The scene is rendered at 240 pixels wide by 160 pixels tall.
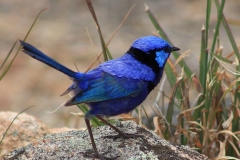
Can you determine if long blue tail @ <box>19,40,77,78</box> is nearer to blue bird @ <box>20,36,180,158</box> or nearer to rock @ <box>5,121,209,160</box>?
Answer: blue bird @ <box>20,36,180,158</box>

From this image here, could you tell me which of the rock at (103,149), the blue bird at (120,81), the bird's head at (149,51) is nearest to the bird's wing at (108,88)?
the blue bird at (120,81)

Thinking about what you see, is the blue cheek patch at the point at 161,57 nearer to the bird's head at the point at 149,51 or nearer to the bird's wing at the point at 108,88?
the bird's head at the point at 149,51

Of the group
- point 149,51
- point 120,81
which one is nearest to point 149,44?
point 149,51

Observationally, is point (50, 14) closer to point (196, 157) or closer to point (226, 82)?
point (226, 82)

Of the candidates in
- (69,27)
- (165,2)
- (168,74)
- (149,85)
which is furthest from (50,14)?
(149,85)

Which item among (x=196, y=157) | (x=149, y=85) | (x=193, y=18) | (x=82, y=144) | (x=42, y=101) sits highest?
(x=193, y=18)

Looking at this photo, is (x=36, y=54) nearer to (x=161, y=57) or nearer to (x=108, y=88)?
(x=108, y=88)
